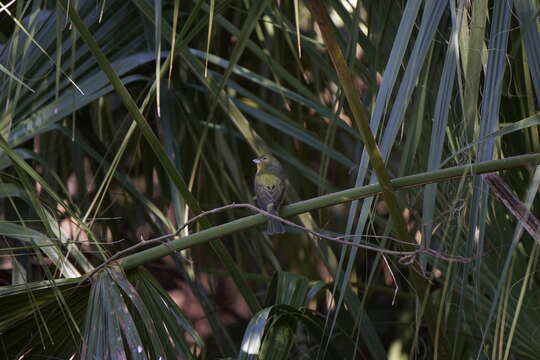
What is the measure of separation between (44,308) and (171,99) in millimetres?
1432

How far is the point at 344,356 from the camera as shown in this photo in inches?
97.0

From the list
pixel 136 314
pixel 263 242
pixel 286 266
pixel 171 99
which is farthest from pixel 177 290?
pixel 136 314

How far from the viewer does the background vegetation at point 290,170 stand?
1583 millimetres

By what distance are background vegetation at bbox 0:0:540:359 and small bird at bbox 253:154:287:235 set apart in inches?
3.7

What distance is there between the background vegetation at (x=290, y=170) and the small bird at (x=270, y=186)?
0.31ft

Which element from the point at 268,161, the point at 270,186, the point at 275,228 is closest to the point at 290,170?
the point at 268,161

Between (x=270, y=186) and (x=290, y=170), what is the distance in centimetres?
93


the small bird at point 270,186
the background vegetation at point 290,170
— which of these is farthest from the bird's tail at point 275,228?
the background vegetation at point 290,170

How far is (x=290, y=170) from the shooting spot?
12.8ft

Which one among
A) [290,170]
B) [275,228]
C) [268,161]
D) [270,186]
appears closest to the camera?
[275,228]

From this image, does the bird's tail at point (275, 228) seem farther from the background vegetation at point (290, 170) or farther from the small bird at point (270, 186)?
the background vegetation at point (290, 170)

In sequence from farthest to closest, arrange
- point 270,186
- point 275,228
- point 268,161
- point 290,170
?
point 290,170 → point 268,161 → point 270,186 → point 275,228

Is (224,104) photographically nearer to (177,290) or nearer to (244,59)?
(244,59)

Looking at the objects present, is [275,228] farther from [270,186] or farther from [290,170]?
[290,170]
